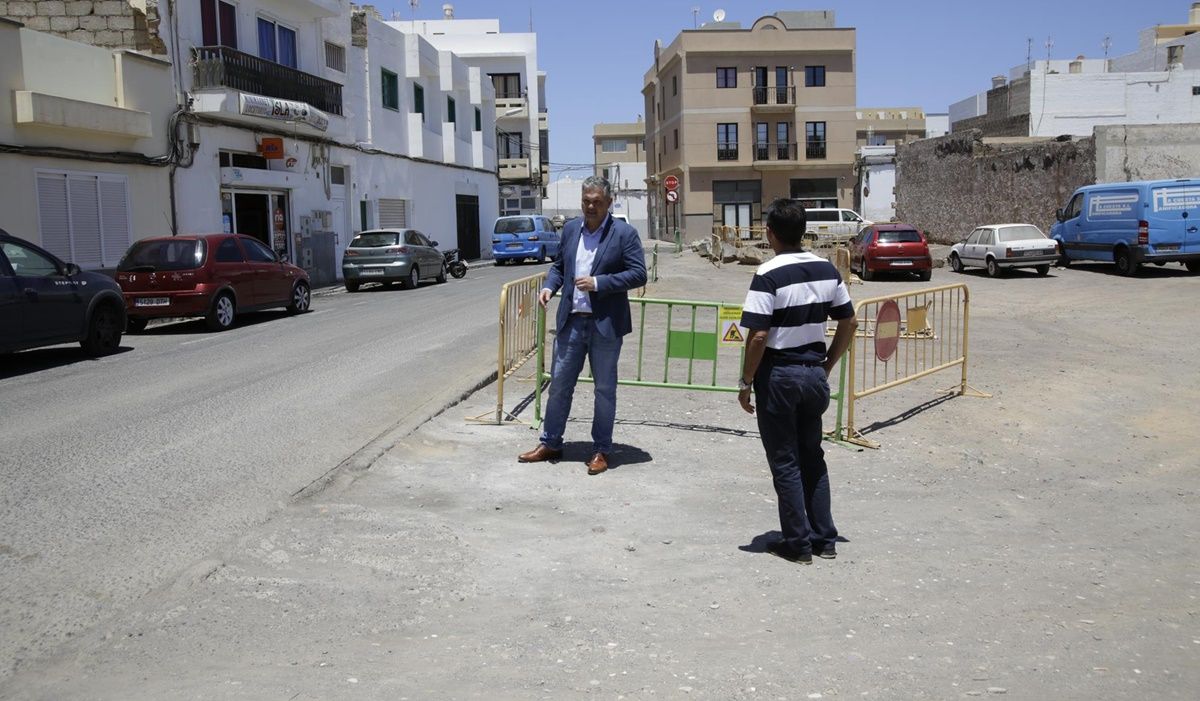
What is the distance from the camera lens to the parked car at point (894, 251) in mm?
27625

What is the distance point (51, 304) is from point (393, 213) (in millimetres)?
23575

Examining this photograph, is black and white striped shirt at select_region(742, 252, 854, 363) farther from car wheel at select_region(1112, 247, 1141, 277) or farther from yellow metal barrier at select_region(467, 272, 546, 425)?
car wheel at select_region(1112, 247, 1141, 277)

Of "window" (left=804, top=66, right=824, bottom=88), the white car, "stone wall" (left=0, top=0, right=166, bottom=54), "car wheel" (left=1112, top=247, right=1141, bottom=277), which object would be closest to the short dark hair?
"stone wall" (left=0, top=0, right=166, bottom=54)

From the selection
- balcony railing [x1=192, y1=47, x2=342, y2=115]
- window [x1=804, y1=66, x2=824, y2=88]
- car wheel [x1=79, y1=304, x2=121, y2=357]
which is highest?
window [x1=804, y1=66, x2=824, y2=88]

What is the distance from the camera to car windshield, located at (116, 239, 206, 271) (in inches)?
647

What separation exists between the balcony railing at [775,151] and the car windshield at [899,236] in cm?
3492

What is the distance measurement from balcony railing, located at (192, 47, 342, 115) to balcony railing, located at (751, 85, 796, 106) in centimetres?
3679

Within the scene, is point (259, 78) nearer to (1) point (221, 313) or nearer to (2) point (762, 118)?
(1) point (221, 313)

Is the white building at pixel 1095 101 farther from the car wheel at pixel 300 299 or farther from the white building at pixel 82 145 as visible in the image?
the white building at pixel 82 145

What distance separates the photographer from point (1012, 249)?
89.1 ft

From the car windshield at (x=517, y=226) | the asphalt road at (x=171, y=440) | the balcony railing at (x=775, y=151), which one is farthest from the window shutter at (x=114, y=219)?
the balcony railing at (x=775, y=151)

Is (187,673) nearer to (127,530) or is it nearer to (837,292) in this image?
(127,530)

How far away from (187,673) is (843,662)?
2.54m

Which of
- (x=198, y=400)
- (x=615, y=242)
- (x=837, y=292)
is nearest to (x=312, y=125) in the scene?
(x=198, y=400)
